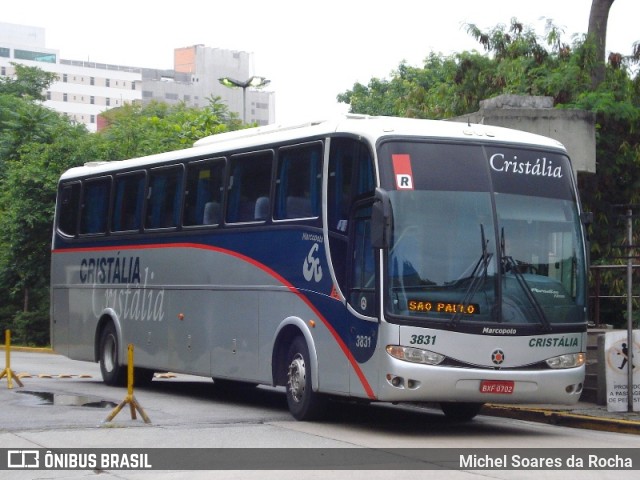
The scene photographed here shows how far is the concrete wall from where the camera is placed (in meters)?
20.7

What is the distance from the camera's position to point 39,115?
44.2m

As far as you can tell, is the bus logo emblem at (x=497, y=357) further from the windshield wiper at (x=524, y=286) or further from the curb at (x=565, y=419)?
the curb at (x=565, y=419)

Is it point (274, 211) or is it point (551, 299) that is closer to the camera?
point (551, 299)

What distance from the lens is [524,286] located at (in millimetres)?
13742

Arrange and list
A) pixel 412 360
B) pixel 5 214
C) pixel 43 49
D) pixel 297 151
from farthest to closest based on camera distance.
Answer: pixel 43 49, pixel 5 214, pixel 297 151, pixel 412 360

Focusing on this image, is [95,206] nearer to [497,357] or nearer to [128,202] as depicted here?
[128,202]

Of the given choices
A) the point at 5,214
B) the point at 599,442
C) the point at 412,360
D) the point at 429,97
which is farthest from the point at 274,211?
the point at 5,214

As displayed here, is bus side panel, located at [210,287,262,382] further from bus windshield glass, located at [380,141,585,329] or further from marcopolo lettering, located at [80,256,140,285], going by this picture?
bus windshield glass, located at [380,141,585,329]

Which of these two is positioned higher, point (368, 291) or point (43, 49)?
point (43, 49)

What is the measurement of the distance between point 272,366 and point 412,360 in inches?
121

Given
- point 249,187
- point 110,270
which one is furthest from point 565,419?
point 110,270

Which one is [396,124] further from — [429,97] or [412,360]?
[429,97]

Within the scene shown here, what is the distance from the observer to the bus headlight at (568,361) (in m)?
13.9

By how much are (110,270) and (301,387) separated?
7124mm
